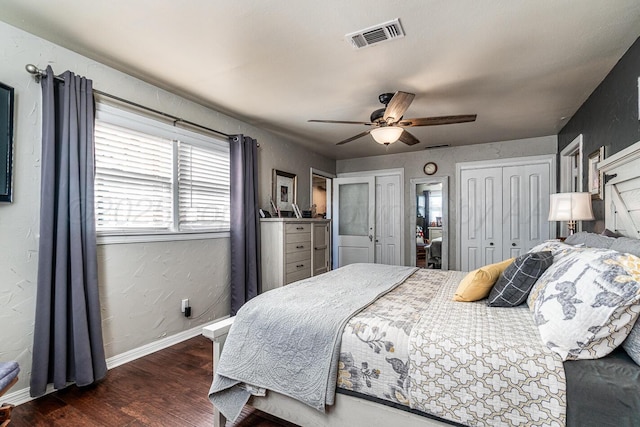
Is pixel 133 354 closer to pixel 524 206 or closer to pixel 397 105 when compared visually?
pixel 397 105

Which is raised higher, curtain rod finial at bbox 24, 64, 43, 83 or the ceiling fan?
curtain rod finial at bbox 24, 64, 43, 83

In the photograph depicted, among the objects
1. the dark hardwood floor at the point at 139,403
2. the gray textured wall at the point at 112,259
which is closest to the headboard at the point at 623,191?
the dark hardwood floor at the point at 139,403

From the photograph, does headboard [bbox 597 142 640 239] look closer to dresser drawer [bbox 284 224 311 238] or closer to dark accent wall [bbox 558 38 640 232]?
dark accent wall [bbox 558 38 640 232]

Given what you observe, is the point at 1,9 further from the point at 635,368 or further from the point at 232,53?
the point at 635,368

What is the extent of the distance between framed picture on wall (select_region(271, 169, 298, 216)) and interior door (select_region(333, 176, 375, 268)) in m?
1.37

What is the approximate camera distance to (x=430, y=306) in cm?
175

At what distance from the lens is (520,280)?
166 centimetres

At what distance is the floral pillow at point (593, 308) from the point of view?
109 centimetres

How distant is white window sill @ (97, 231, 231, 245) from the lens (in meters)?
2.43

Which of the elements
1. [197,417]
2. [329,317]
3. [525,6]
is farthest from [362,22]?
[197,417]

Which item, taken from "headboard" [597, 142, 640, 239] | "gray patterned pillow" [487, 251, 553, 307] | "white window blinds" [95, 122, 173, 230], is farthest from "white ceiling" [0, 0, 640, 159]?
"gray patterned pillow" [487, 251, 553, 307]

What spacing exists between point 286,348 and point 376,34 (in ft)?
6.49

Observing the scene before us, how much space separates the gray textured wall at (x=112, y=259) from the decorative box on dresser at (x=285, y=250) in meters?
0.48

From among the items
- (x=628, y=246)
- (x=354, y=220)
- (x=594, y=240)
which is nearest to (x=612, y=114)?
(x=594, y=240)
